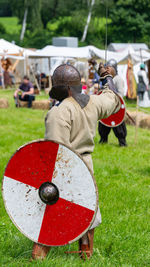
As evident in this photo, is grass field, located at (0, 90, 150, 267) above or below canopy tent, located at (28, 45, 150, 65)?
above

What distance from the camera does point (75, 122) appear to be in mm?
3137

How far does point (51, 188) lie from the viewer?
2922 millimetres

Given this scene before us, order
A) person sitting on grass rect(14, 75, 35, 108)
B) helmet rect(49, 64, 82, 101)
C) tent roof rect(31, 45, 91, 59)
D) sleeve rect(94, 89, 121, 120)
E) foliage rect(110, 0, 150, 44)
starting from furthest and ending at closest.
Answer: foliage rect(110, 0, 150, 44), tent roof rect(31, 45, 91, 59), person sitting on grass rect(14, 75, 35, 108), sleeve rect(94, 89, 121, 120), helmet rect(49, 64, 82, 101)

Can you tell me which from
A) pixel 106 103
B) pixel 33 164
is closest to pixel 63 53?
pixel 106 103

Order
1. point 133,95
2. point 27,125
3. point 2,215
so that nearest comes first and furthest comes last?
point 2,215 < point 27,125 < point 133,95

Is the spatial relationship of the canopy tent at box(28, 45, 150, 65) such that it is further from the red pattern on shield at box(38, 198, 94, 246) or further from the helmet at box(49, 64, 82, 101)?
the red pattern on shield at box(38, 198, 94, 246)

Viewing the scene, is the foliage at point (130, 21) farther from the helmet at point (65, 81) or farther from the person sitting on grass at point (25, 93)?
the helmet at point (65, 81)

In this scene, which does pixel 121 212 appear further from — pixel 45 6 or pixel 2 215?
pixel 45 6

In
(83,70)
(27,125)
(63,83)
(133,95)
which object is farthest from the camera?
(83,70)

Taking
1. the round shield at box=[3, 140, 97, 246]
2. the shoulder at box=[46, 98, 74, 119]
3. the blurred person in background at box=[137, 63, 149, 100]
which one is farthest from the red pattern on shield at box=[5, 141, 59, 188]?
Answer: the blurred person in background at box=[137, 63, 149, 100]

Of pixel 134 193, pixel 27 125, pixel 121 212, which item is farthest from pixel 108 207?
pixel 27 125

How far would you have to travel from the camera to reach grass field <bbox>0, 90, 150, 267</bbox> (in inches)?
134

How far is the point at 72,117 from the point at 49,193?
0.57m

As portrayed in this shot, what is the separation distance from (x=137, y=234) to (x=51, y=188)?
1513 mm
